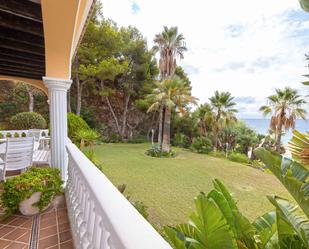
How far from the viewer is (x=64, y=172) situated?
3.34 m

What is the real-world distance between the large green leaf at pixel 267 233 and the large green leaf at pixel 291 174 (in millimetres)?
242

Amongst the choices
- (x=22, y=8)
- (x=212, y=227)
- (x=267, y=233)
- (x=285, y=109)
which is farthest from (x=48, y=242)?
(x=285, y=109)

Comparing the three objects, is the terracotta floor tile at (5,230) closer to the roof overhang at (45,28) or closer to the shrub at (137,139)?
the roof overhang at (45,28)

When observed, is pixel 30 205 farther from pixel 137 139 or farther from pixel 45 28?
pixel 137 139

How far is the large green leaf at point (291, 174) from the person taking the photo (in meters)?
0.96

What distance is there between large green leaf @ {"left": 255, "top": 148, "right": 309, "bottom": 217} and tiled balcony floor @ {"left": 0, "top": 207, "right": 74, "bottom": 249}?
207 centimetres

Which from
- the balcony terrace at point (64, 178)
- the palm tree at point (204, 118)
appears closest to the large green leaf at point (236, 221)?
the balcony terrace at point (64, 178)

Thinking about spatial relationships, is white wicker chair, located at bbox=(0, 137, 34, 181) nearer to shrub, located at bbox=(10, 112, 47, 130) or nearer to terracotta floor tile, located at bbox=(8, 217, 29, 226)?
terracotta floor tile, located at bbox=(8, 217, 29, 226)

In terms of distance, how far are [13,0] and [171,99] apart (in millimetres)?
11452

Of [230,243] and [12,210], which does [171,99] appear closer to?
[12,210]

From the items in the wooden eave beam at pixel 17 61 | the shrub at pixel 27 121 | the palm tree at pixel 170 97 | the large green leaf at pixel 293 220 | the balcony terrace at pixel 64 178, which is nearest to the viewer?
the balcony terrace at pixel 64 178

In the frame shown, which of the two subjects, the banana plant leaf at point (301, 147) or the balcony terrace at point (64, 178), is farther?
the banana plant leaf at point (301, 147)

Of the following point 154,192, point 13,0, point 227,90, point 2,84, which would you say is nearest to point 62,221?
point 13,0

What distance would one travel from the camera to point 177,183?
7703 mm
